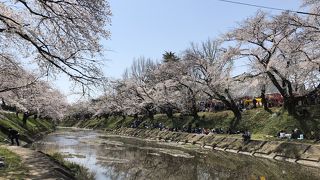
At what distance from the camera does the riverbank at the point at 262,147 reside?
23.8 m

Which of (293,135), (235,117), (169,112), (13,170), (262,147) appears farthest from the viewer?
(169,112)

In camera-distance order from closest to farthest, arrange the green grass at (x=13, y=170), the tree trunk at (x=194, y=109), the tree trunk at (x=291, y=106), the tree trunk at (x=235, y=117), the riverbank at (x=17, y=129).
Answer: the green grass at (x=13, y=170) → the tree trunk at (x=291, y=106) → the riverbank at (x=17, y=129) → the tree trunk at (x=235, y=117) → the tree trunk at (x=194, y=109)

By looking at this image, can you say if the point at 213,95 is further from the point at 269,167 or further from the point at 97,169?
the point at 97,169

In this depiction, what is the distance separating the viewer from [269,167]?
2258 cm

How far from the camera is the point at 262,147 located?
28.8 metres

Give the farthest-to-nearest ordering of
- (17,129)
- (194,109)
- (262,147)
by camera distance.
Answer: (194,109) → (17,129) → (262,147)

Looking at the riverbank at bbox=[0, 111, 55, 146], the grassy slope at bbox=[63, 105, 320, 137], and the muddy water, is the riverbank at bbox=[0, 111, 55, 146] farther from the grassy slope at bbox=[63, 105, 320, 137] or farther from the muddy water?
the grassy slope at bbox=[63, 105, 320, 137]

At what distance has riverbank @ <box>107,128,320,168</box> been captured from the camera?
23828 mm

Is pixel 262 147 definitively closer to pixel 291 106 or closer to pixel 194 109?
pixel 291 106

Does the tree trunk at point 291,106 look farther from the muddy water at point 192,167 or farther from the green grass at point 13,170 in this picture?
the green grass at point 13,170

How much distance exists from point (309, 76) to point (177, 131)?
21.5 m

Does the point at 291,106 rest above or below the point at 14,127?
above

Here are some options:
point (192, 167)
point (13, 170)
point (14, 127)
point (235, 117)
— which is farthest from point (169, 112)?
point (13, 170)

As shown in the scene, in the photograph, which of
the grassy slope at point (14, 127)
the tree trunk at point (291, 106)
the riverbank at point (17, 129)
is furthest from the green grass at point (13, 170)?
the tree trunk at point (291, 106)
